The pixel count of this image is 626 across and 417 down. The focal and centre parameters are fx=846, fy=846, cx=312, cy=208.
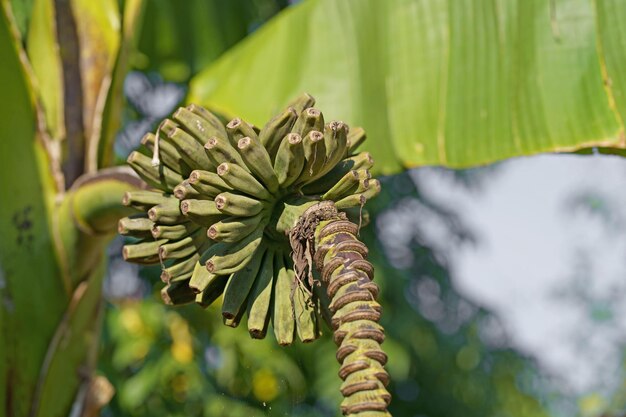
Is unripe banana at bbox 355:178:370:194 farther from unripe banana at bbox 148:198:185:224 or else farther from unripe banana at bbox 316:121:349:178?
unripe banana at bbox 148:198:185:224

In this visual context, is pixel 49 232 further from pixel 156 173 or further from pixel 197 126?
pixel 197 126

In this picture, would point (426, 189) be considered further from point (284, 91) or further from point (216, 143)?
point (216, 143)

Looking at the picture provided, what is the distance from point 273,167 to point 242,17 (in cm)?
191

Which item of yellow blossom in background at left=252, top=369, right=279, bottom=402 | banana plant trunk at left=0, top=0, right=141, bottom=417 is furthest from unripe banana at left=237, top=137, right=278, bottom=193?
Answer: yellow blossom in background at left=252, top=369, right=279, bottom=402

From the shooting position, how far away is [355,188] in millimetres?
854

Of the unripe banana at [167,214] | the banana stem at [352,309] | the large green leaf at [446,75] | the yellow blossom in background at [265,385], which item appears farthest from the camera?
the yellow blossom in background at [265,385]

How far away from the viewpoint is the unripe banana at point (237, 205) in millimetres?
822

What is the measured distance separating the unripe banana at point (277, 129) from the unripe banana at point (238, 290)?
13 cm

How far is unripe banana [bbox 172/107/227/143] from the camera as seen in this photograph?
2.93ft

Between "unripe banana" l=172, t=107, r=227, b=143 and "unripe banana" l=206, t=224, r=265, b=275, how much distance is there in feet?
0.37

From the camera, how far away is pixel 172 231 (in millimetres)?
947

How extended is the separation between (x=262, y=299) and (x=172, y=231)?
145 mm

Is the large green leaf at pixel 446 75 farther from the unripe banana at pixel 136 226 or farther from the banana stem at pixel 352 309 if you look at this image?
the banana stem at pixel 352 309

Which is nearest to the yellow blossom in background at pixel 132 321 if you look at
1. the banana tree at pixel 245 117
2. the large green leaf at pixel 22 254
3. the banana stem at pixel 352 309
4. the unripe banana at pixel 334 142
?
the banana tree at pixel 245 117
